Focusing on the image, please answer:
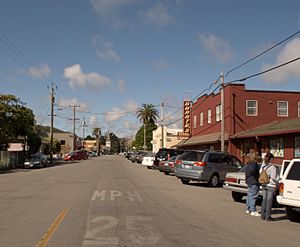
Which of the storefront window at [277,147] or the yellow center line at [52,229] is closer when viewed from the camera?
the yellow center line at [52,229]

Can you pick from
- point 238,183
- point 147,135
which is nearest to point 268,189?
point 238,183

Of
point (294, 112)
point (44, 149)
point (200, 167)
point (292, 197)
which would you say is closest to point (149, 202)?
point (292, 197)

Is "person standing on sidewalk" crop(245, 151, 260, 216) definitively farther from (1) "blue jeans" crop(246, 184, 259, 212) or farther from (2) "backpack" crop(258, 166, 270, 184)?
(2) "backpack" crop(258, 166, 270, 184)

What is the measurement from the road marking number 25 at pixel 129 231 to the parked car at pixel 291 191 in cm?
352

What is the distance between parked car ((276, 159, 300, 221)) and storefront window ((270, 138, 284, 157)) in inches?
763

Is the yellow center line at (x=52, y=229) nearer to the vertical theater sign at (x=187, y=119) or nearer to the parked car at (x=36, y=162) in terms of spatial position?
the parked car at (x=36, y=162)

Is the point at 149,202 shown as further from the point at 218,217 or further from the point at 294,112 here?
the point at 294,112

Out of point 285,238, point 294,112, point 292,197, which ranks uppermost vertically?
point 294,112

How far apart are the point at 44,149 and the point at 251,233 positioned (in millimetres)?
78913

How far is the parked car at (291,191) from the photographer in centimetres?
1098

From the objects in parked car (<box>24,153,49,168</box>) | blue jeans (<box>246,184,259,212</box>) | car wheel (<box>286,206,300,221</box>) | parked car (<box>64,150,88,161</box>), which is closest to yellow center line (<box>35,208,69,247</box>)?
blue jeans (<box>246,184,259,212</box>)

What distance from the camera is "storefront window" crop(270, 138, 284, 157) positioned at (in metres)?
30.5

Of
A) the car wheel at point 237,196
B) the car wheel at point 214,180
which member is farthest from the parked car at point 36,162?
the car wheel at point 237,196

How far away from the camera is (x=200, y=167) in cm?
2189
